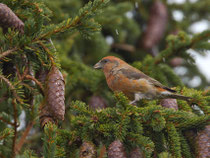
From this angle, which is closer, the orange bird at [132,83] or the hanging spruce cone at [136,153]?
the hanging spruce cone at [136,153]

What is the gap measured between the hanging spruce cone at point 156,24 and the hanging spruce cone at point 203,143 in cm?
376

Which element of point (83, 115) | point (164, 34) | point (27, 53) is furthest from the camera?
point (164, 34)

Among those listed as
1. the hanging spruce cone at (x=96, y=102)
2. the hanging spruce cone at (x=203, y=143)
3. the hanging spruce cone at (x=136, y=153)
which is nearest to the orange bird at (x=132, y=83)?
the hanging spruce cone at (x=96, y=102)

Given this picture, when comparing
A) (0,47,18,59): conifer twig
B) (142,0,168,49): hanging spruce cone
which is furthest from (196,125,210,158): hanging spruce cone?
(142,0,168,49): hanging spruce cone

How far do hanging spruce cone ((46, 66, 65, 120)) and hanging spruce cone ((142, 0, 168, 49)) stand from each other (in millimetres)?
4090

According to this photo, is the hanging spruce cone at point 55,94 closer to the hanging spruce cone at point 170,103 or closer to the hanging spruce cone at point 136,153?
the hanging spruce cone at point 136,153

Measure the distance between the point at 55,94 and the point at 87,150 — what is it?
0.48 m

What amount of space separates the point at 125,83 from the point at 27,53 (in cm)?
159

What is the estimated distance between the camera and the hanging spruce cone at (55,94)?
80.6 inches

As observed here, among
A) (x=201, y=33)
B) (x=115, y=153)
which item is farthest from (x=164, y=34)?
(x=115, y=153)

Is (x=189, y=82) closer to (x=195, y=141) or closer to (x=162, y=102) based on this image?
(x=162, y=102)

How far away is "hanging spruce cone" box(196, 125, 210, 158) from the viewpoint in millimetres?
2287

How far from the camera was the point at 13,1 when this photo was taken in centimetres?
235

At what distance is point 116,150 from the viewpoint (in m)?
2.14
